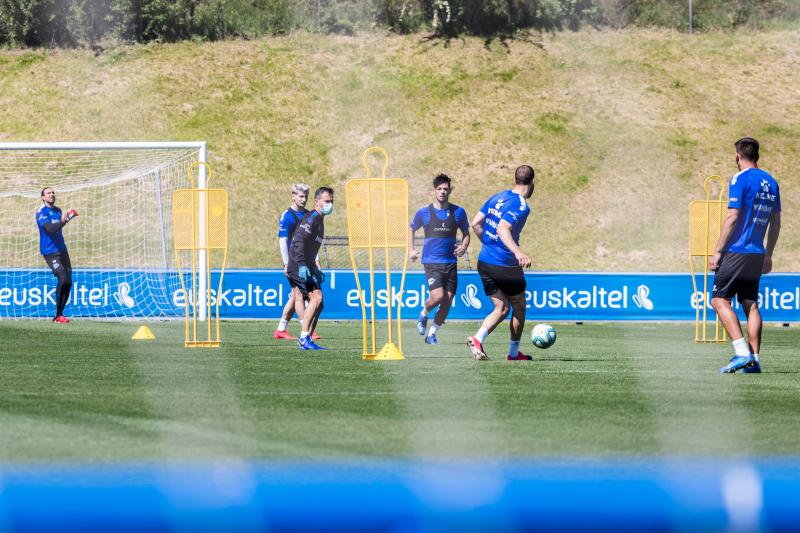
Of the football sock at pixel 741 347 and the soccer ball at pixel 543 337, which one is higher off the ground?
the football sock at pixel 741 347

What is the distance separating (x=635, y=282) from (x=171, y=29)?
31.5m

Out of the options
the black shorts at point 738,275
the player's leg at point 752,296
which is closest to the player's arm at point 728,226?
the black shorts at point 738,275

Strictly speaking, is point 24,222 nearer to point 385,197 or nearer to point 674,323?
point 674,323

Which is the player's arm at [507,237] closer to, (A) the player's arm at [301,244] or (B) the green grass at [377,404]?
(B) the green grass at [377,404]

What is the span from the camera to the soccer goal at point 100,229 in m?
23.9

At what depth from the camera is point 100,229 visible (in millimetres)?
37781

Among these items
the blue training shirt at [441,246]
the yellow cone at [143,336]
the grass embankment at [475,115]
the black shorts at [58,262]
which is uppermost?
the grass embankment at [475,115]

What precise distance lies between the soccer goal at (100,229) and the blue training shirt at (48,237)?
4.75ft

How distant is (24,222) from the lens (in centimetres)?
3916

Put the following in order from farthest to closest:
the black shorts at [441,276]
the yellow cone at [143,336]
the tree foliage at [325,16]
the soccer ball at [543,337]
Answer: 1. the tree foliage at [325,16]
2. the yellow cone at [143,336]
3. the black shorts at [441,276]
4. the soccer ball at [543,337]

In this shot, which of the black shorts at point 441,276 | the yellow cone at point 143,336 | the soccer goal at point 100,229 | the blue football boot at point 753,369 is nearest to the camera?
the blue football boot at point 753,369

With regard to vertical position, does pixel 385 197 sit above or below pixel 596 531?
above

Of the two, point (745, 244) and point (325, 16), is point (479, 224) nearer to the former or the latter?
point (745, 244)

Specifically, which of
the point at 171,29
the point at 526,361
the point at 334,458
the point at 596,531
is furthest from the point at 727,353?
the point at 171,29
